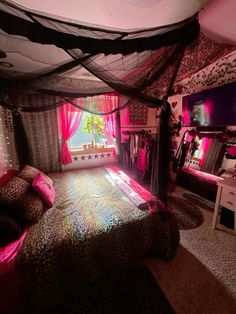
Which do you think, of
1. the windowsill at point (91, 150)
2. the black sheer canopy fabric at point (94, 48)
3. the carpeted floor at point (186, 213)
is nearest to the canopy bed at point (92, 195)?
the black sheer canopy fabric at point (94, 48)

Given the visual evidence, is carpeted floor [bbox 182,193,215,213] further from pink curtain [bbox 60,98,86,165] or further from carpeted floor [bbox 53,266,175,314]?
pink curtain [bbox 60,98,86,165]

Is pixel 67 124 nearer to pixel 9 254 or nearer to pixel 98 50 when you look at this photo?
pixel 98 50

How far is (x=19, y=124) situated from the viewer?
2.85 m

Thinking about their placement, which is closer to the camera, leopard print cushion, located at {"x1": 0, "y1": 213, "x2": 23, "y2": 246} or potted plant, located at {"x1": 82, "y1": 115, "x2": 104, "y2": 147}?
leopard print cushion, located at {"x1": 0, "y1": 213, "x2": 23, "y2": 246}

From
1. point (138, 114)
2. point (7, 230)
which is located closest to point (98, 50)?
point (7, 230)

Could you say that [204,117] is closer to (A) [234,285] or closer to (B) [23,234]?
(A) [234,285]

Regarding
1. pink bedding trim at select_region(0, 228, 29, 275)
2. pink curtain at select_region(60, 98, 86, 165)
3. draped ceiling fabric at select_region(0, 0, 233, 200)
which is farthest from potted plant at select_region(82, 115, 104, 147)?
pink bedding trim at select_region(0, 228, 29, 275)

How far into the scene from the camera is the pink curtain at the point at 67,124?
10.7 ft

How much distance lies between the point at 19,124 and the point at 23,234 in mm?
2112

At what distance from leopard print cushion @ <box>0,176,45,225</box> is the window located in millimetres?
1959

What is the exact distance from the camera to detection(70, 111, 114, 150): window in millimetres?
3621

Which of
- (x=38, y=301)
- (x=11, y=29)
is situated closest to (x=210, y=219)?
(x=38, y=301)

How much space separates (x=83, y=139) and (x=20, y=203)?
2.30 meters

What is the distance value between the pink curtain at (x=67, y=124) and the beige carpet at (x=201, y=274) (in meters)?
2.52
